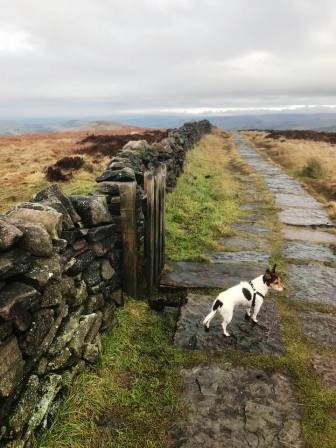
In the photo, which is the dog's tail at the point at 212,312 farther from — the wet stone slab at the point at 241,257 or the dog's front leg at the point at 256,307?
the wet stone slab at the point at 241,257

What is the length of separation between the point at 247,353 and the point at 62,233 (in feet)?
9.99

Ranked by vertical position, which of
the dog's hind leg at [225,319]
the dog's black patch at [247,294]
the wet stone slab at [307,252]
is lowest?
the wet stone slab at [307,252]

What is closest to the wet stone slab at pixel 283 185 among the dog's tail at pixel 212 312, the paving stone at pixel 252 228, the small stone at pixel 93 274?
the paving stone at pixel 252 228

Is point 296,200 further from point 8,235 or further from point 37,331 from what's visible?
point 8,235

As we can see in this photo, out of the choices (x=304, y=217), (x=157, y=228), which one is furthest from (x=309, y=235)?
(x=157, y=228)

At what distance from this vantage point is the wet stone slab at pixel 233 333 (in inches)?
233

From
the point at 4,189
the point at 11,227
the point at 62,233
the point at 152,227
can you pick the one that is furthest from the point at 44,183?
the point at 11,227

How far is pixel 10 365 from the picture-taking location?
3.71 metres

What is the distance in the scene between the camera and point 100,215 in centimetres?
603

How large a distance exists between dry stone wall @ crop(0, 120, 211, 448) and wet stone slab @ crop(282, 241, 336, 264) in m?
4.69

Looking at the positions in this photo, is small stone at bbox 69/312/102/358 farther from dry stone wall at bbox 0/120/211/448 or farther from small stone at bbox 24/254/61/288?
small stone at bbox 24/254/61/288

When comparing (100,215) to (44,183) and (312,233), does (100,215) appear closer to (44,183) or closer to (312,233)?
(312,233)

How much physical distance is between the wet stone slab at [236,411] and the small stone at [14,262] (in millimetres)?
2398

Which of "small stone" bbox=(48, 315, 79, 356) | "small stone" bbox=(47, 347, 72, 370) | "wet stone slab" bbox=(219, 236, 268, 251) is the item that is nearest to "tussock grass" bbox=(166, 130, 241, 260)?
"wet stone slab" bbox=(219, 236, 268, 251)
